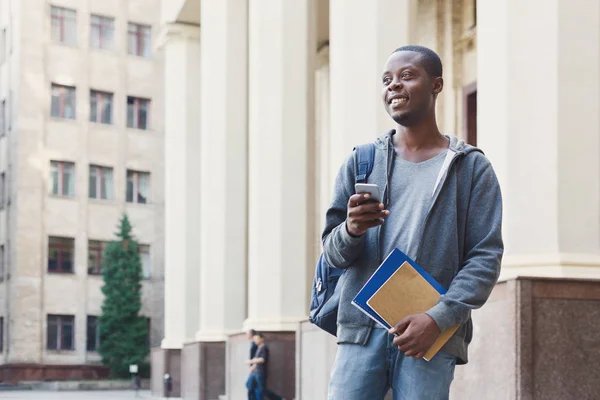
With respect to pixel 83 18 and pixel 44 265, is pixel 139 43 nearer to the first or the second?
pixel 83 18

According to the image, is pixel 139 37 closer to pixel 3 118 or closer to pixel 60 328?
pixel 3 118

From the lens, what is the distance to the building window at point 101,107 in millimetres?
59281

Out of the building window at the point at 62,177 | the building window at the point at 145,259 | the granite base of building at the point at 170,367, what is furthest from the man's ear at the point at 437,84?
the building window at the point at 145,259

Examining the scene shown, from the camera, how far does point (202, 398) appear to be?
29250 mm

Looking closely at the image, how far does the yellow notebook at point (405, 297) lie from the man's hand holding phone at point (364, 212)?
202mm

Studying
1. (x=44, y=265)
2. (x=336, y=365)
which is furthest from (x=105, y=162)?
(x=336, y=365)

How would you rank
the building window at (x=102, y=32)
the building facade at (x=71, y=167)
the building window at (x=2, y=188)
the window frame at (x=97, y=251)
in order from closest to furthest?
the building facade at (x=71, y=167) → the window frame at (x=97, y=251) → the building window at (x=2, y=188) → the building window at (x=102, y=32)

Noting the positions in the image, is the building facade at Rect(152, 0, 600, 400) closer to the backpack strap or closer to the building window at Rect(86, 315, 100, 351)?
the backpack strap

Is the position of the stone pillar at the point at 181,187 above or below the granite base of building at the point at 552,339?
above

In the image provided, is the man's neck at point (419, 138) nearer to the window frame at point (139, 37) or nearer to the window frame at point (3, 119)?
the window frame at point (3, 119)

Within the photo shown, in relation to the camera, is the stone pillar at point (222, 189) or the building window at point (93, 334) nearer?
the stone pillar at point (222, 189)

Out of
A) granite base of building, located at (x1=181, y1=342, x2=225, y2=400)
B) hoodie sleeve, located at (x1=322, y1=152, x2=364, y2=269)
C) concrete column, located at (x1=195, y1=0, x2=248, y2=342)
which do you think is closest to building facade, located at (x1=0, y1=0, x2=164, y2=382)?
granite base of building, located at (x1=181, y1=342, x2=225, y2=400)

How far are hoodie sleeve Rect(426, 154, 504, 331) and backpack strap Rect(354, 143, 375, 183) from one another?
1.26 feet

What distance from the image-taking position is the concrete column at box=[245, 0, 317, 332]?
22.7 metres
